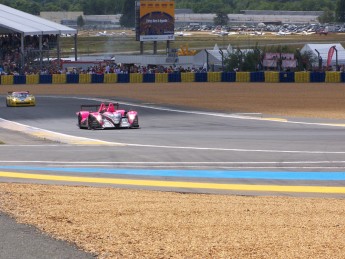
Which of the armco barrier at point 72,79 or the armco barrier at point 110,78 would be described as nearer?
the armco barrier at point 72,79

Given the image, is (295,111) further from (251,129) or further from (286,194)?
(286,194)

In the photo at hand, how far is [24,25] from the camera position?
68.9 meters

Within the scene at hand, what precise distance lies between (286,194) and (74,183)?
12.3ft

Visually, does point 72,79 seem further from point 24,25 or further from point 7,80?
point 24,25

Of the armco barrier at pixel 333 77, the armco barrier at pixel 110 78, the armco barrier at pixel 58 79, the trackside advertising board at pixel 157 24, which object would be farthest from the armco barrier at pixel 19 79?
the armco barrier at pixel 333 77

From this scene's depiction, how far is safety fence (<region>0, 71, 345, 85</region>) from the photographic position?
58.3 m

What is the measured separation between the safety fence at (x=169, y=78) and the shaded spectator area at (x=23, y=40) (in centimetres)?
369

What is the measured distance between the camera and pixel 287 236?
8.78 m

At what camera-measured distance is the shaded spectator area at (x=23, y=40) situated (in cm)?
6594

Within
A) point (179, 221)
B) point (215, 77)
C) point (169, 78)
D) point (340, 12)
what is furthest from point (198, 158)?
point (340, 12)

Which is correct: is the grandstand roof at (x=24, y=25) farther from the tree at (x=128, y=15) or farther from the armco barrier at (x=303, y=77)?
the tree at (x=128, y=15)

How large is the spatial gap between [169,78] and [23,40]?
545 inches

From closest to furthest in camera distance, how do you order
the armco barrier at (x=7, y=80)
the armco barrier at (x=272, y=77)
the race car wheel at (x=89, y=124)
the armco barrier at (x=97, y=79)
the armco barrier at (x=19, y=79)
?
the race car wheel at (x=89, y=124) → the armco barrier at (x=272, y=77) → the armco barrier at (x=7, y=80) → the armco barrier at (x=19, y=79) → the armco barrier at (x=97, y=79)

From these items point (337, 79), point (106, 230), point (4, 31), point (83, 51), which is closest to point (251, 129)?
point (106, 230)
